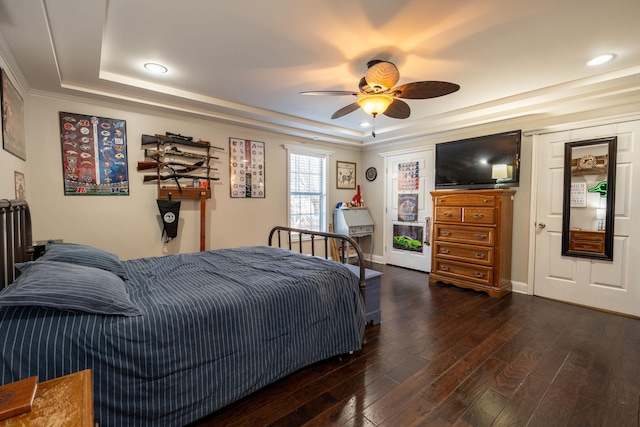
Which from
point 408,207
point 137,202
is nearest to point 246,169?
point 137,202

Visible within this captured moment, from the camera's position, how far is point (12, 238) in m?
1.77

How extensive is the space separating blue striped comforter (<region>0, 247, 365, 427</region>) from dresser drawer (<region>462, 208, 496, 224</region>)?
2.32 meters

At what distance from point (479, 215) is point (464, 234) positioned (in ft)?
1.09

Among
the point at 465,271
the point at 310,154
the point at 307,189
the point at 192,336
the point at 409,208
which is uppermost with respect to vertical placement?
the point at 310,154

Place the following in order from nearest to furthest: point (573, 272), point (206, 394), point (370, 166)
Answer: point (206, 394), point (573, 272), point (370, 166)

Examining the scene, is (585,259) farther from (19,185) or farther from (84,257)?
(19,185)

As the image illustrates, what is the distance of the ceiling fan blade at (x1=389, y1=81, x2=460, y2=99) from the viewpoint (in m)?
2.17

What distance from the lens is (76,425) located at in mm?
661

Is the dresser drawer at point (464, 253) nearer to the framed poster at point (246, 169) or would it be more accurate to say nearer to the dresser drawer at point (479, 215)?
the dresser drawer at point (479, 215)

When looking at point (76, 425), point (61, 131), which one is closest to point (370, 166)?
point (61, 131)

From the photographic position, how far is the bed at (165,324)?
46.3 inches

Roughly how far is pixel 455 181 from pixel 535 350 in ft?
8.26

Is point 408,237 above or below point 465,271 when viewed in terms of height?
above

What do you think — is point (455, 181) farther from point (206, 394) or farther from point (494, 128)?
point (206, 394)
